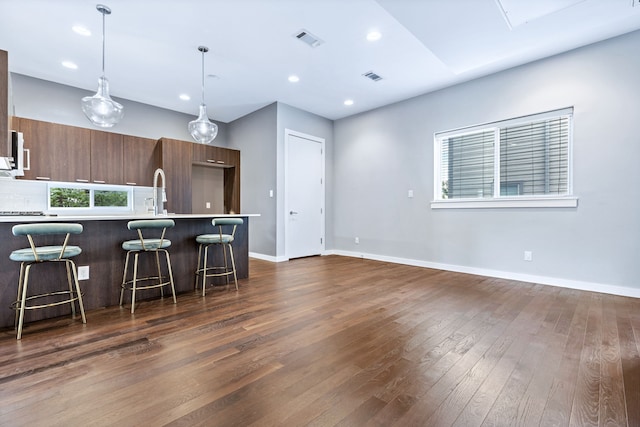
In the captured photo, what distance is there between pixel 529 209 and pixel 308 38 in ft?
11.9

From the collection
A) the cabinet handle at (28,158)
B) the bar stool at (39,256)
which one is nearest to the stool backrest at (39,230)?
the bar stool at (39,256)

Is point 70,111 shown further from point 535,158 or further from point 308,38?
point 535,158

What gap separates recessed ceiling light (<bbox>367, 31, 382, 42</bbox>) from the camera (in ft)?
10.8

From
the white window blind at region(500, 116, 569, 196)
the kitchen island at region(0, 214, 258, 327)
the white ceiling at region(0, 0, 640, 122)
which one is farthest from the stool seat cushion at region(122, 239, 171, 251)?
the white window blind at region(500, 116, 569, 196)

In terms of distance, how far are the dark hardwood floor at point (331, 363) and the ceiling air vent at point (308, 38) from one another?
2975 millimetres

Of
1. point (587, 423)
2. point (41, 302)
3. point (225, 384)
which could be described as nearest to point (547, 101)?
point (587, 423)

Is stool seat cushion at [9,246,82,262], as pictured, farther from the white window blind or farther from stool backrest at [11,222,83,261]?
the white window blind

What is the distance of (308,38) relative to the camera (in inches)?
134

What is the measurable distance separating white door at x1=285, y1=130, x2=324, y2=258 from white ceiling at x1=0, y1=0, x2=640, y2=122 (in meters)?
1.20

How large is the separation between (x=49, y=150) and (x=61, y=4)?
2.46m

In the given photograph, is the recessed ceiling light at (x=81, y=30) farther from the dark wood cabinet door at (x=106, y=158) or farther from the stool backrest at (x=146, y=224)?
the stool backrest at (x=146, y=224)

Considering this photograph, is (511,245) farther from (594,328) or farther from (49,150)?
(49,150)

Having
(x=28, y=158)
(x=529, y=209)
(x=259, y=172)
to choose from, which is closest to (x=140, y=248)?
(x=28, y=158)

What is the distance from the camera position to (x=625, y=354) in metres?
1.98
